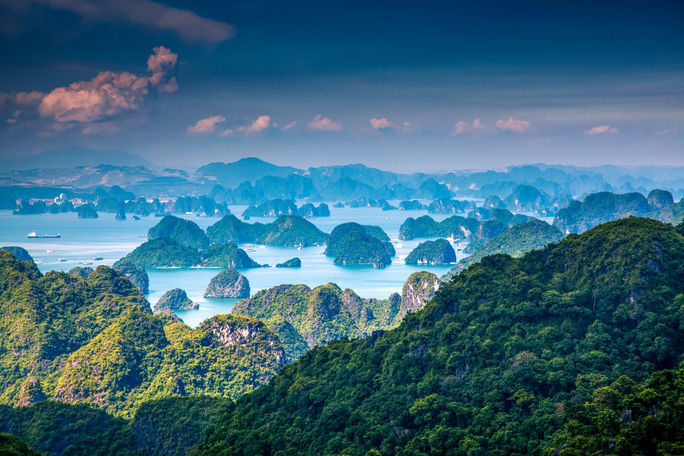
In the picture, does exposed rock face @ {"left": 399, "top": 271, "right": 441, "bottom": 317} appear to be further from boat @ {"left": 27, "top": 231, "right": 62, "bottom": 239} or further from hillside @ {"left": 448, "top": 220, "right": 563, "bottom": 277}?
boat @ {"left": 27, "top": 231, "right": 62, "bottom": 239}

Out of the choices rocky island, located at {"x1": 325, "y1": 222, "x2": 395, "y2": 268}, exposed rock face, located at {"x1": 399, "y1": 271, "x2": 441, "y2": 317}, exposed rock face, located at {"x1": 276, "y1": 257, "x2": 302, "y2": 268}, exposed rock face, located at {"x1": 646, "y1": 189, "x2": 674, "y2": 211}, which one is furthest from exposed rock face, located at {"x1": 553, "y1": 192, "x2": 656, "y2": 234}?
exposed rock face, located at {"x1": 399, "y1": 271, "x2": 441, "y2": 317}

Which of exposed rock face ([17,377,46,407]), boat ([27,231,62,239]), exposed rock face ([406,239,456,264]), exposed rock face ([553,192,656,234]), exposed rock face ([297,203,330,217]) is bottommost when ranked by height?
exposed rock face ([17,377,46,407])

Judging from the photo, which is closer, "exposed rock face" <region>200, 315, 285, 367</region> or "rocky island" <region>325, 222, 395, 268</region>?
"exposed rock face" <region>200, 315, 285, 367</region>

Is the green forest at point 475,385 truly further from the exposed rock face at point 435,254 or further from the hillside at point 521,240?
the exposed rock face at point 435,254

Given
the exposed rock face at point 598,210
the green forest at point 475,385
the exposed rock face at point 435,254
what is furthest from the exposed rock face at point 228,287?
the exposed rock face at point 598,210

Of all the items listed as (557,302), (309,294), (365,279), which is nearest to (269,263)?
(365,279)

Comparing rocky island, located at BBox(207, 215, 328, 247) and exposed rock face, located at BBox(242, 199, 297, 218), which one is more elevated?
exposed rock face, located at BBox(242, 199, 297, 218)

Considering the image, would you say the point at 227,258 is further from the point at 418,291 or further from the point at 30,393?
the point at 30,393
